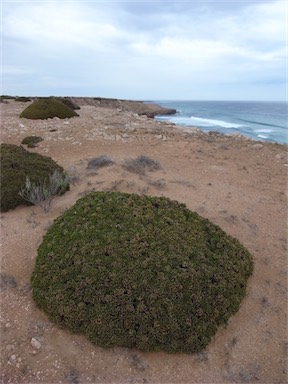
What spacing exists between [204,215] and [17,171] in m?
4.66

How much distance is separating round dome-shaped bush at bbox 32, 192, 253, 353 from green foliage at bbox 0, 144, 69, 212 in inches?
110

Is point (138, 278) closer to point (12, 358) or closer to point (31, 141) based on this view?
point (12, 358)

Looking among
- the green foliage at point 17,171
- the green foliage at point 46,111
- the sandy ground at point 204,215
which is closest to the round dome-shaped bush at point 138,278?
the sandy ground at point 204,215

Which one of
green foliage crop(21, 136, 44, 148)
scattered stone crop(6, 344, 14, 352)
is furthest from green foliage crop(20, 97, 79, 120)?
scattered stone crop(6, 344, 14, 352)

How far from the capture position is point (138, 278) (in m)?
3.98

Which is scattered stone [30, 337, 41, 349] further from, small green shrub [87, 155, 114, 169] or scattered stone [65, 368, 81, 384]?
small green shrub [87, 155, 114, 169]

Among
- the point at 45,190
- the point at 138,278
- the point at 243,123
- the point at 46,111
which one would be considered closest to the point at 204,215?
the point at 138,278

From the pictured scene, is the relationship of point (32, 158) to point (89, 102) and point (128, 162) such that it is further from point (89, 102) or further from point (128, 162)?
point (89, 102)

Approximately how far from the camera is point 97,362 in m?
3.63

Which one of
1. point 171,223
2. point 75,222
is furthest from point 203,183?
point 75,222

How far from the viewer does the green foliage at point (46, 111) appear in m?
19.0

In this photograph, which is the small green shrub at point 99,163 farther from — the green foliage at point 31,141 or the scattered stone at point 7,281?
the scattered stone at point 7,281

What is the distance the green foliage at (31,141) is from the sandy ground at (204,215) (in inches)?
12.9

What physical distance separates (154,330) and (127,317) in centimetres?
35
